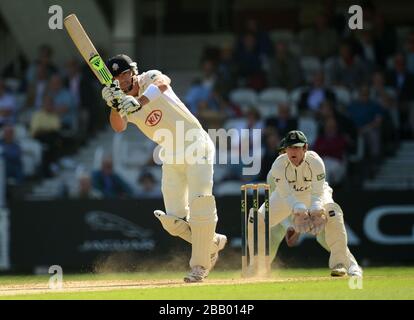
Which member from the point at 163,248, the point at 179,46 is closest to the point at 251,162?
the point at 163,248

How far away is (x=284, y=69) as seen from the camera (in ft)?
59.1

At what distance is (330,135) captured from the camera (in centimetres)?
1634

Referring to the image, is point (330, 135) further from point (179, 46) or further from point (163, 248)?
point (179, 46)

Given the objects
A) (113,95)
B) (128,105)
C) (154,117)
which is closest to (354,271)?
(154,117)

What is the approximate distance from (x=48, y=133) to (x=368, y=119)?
4592 millimetres

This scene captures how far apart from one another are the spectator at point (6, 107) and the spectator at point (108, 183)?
2.28 m

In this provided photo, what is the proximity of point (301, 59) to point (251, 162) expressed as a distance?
2.85 meters

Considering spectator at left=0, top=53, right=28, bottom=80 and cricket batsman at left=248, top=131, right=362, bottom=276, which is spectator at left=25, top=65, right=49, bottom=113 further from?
cricket batsman at left=248, top=131, right=362, bottom=276

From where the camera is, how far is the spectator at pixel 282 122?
16.6m

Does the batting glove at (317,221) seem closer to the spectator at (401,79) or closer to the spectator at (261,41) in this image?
the spectator at (401,79)

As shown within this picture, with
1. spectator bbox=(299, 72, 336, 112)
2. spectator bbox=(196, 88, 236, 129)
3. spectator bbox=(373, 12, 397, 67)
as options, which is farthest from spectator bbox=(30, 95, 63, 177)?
spectator bbox=(373, 12, 397, 67)

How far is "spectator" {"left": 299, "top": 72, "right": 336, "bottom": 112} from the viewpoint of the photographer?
1716 centimetres

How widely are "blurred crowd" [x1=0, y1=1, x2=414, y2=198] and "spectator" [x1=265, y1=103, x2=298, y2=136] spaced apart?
1 cm

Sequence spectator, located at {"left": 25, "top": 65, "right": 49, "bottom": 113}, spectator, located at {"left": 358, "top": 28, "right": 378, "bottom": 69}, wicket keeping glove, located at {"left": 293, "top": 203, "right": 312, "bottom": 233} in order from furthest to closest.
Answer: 1. spectator, located at {"left": 25, "top": 65, "right": 49, "bottom": 113}
2. spectator, located at {"left": 358, "top": 28, "right": 378, "bottom": 69}
3. wicket keeping glove, located at {"left": 293, "top": 203, "right": 312, "bottom": 233}
